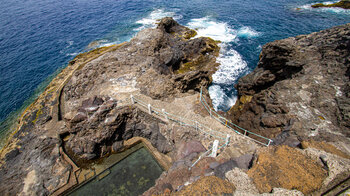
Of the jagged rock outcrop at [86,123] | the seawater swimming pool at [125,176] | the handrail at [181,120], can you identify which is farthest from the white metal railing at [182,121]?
the seawater swimming pool at [125,176]

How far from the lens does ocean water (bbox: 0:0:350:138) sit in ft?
102

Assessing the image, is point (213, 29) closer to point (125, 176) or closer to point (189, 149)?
point (189, 149)

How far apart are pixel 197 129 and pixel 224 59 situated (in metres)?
24.1

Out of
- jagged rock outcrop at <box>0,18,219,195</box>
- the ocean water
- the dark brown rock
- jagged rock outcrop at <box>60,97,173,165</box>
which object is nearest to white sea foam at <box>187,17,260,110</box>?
the ocean water

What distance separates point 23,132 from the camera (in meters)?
18.2

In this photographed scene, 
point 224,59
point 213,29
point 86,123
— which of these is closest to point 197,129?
point 86,123

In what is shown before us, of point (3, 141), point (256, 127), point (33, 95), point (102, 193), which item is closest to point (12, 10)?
point (33, 95)

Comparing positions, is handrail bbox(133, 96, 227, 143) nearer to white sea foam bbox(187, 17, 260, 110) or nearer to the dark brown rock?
the dark brown rock

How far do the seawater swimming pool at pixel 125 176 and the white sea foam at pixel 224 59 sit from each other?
14.4 meters

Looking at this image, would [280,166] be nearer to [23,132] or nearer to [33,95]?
[23,132]

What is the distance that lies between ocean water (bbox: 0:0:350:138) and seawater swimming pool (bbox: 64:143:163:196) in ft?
49.3

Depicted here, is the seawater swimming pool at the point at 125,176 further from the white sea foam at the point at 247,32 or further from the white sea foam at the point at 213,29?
the white sea foam at the point at 247,32

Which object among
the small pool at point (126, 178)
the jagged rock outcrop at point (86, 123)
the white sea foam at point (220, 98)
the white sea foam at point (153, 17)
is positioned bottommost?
the white sea foam at point (220, 98)

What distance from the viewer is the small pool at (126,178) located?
1319cm
